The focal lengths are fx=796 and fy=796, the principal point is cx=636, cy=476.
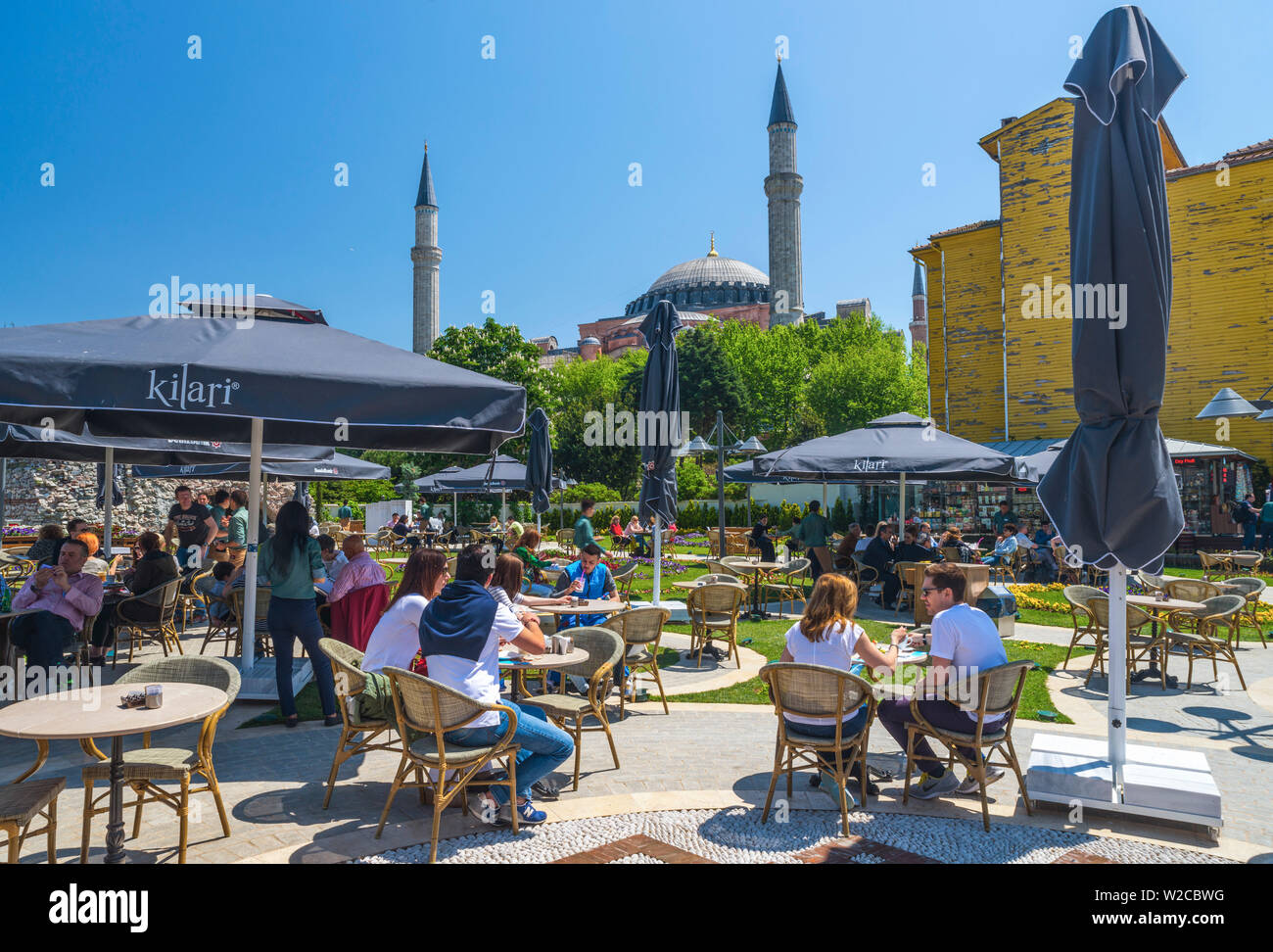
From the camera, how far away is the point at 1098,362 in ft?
13.0

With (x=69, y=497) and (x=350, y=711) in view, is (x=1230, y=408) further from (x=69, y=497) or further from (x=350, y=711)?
(x=69, y=497)

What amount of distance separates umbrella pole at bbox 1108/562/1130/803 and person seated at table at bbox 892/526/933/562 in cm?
685

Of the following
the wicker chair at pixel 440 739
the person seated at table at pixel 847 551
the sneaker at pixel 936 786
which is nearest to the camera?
the wicker chair at pixel 440 739

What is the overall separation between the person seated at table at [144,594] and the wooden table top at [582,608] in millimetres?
3752

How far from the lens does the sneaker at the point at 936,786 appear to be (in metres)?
4.50

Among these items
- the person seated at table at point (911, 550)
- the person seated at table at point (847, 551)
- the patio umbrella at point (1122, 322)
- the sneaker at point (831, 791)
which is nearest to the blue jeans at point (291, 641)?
the sneaker at point (831, 791)

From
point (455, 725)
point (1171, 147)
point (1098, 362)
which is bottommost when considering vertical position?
point (455, 725)

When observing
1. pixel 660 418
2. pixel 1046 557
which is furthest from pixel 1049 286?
pixel 660 418

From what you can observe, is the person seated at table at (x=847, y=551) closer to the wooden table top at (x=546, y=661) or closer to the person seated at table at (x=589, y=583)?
the person seated at table at (x=589, y=583)

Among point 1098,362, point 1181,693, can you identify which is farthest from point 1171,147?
point 1098,362

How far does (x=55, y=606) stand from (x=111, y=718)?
10.7 feet

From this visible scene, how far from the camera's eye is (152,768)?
11.9ft
